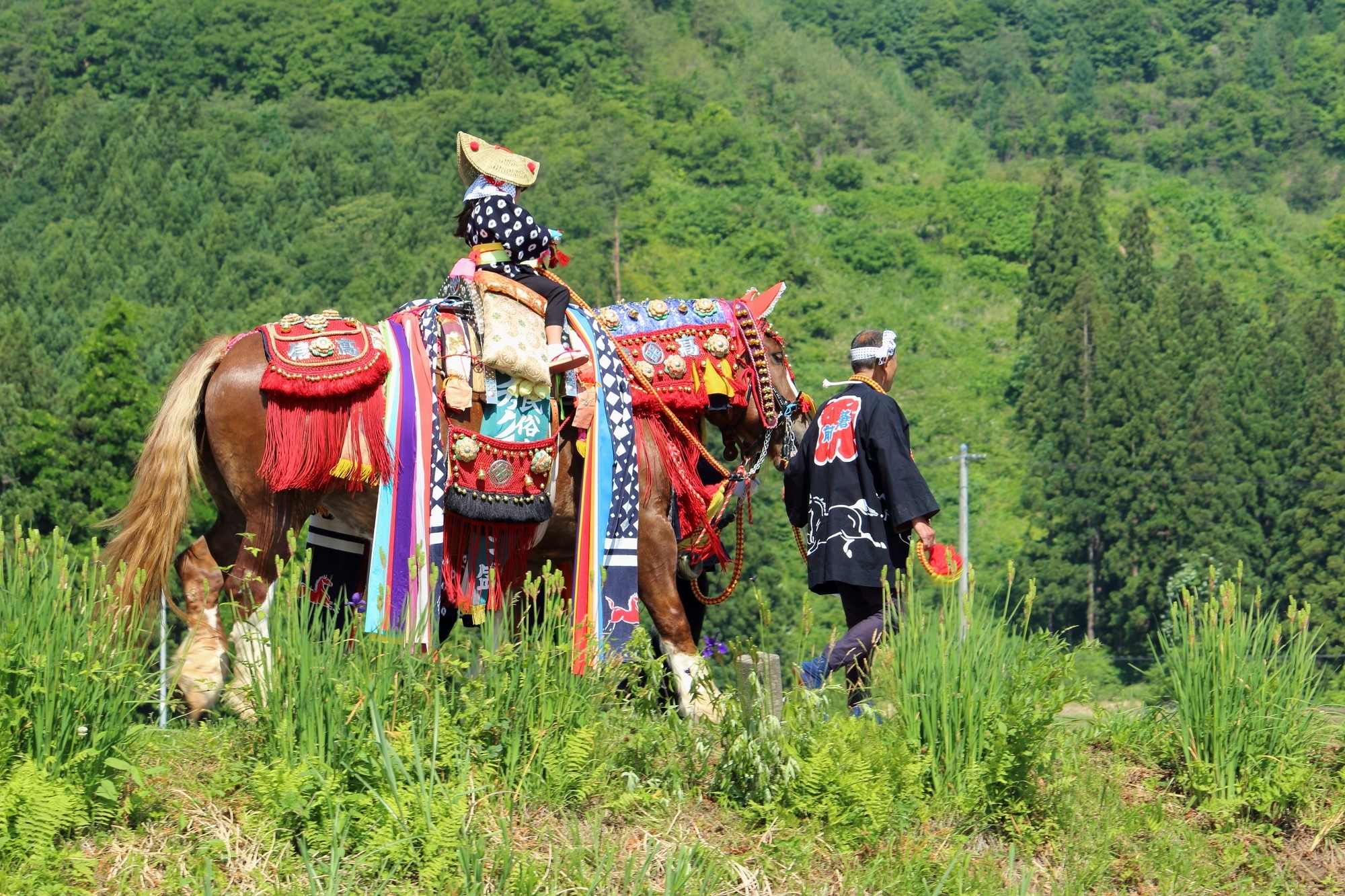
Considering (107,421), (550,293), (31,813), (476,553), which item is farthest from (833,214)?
(31,813)

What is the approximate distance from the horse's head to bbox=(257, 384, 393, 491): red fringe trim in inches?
75.5

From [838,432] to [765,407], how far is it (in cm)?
102

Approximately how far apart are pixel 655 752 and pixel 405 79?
9822cm

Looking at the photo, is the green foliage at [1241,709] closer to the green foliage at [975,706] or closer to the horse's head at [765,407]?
the green foliage at [975,706]

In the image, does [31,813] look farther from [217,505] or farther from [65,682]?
[217,505]

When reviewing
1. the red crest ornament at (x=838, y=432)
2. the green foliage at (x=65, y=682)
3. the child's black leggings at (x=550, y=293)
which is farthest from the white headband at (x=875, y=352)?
the green foliage at (x=65, y=682)

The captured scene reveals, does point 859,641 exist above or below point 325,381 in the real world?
below

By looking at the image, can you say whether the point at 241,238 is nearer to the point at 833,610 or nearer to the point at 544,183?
the point at 544,183

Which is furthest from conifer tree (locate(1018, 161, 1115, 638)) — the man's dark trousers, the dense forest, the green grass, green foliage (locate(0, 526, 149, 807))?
green foliage (locate(0, 526, 149, 807))

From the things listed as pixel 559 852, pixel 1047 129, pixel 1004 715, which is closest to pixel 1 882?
pixel 559 852

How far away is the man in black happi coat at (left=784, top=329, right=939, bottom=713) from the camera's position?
7.45m

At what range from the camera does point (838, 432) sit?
7.72 meters

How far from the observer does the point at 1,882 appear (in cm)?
482

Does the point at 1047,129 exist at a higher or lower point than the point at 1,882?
higher
